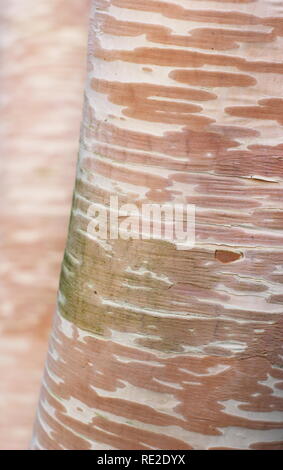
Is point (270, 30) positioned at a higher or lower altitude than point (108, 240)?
higher

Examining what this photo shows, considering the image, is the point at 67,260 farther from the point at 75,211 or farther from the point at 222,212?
the point at 222,212

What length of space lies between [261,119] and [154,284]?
0.28 metres

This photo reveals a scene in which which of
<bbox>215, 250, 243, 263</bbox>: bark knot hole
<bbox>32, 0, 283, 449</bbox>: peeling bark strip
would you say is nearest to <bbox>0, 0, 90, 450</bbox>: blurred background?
<bbox>32, 0, 283, 449</bbox>: peeling bark strip

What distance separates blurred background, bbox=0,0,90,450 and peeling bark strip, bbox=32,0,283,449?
0.48 metres

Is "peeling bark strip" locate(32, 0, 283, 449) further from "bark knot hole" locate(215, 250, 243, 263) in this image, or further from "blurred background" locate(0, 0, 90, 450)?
"blurred background" locate(0, 0, 90, 450)

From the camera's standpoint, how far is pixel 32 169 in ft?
5.39

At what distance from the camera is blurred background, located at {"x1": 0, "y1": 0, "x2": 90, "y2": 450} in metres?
1.62

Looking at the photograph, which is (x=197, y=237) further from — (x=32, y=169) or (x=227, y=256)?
(x=32, y=169)

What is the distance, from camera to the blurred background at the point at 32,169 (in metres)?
1.62

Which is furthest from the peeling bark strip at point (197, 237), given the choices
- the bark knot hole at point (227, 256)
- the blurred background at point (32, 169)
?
the blurred background at point (32, 169)

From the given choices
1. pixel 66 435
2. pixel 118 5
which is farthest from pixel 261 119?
pixel 66 435

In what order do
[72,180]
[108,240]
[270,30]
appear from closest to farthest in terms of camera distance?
[270,30], [108,240], [72,180]

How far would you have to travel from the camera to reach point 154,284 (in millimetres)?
1089

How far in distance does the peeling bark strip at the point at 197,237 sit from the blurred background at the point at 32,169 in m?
0.48
